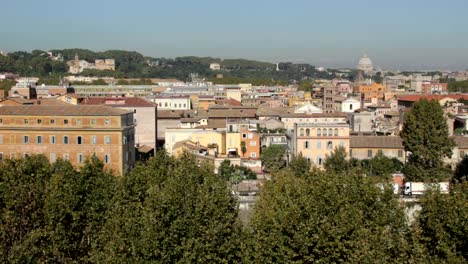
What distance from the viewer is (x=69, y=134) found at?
25.9 meters

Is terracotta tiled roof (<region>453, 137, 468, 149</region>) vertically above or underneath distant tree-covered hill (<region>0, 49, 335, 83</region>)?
underneath

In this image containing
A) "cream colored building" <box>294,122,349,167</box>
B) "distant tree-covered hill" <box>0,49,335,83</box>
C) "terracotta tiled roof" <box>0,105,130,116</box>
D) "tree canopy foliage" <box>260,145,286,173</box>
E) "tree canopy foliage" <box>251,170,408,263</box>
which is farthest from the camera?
"distant tree-covered hill" <box>0,49,335,83</box>

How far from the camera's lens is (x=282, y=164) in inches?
1121

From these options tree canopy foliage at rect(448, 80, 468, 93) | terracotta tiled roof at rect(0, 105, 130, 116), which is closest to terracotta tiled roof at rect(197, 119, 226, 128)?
terracotta tiled roof at rect(0, 105, 130, 116)

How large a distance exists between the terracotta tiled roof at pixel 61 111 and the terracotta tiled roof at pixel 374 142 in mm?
9673

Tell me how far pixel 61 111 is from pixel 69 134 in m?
1.01

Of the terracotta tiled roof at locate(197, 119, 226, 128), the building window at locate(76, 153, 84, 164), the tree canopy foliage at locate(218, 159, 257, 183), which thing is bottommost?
the tree canopy foliage at locate(218, 159, 257, 183)

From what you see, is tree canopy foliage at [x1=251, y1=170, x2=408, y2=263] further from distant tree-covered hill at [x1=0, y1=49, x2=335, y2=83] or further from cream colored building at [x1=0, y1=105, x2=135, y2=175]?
distant tree-covered hill at [x1=0, y1=49, x2=335, y2=83]

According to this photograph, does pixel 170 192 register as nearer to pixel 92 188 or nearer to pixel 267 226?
pixel 267 226

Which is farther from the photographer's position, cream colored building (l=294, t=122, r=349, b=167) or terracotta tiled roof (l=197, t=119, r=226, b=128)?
terracotta tiled roof (l=197, t=119, r=226, b=128)

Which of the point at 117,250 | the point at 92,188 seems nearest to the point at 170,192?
the point at 117,250

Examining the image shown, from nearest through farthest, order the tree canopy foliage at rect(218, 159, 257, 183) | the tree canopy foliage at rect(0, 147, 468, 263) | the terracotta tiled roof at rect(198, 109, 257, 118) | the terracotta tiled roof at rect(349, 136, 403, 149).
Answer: the tree canopy foliage at rect(0, 147, 468, 263), the tree canopy foliage at rect(218, 159, 257, 183), the terracotta tiled roof at rect(349, 136, 403, 149), the terracotta tiled roof at rect(198, 109, 257, 118)

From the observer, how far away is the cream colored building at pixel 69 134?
84.3ft

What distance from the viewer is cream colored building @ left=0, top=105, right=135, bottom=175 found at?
84.3 feet
